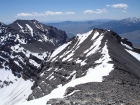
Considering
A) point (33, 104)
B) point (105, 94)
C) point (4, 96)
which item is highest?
point (105, 94)

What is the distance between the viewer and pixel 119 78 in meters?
53.7

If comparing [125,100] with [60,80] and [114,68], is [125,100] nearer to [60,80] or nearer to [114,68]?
[114,68]

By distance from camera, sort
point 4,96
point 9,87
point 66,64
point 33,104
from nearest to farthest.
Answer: point 33,104
point 66,64
point 4,96
point 9,87

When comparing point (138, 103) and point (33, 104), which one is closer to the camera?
point (138, 103)

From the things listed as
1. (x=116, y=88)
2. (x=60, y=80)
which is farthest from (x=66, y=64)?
(x=116, y=88)

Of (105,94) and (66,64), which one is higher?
(105,94)

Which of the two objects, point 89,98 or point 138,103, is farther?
point 89,98

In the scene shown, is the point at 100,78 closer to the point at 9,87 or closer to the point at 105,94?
the point at 105,94

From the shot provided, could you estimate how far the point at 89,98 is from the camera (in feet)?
113

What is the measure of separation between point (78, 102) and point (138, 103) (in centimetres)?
943

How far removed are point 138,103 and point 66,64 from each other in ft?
329

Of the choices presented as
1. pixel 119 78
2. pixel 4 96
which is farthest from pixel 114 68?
pixel 4 96

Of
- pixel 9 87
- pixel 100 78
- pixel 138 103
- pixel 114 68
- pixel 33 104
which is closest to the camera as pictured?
pixel 138 103

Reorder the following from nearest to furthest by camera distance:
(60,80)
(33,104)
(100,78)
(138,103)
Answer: (138,103)
(33,104)
(100,78)
(60,80)
